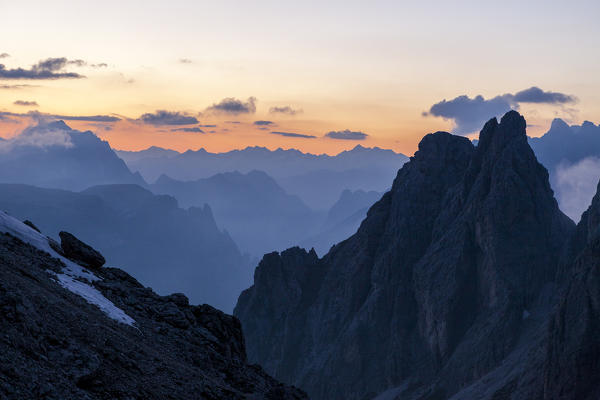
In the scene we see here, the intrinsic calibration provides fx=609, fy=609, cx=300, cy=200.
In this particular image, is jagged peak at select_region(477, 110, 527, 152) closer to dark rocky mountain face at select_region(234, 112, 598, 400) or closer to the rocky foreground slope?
dark rocky mountain face at select_region(234, 112, 598, 400)

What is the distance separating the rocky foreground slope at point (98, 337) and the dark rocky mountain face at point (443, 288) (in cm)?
7676

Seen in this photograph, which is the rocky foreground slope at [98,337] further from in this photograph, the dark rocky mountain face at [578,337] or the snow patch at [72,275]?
the dark rocky mountain face at [578,337]

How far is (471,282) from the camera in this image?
148625 mm

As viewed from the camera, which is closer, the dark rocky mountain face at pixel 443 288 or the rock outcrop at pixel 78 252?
the rock outcrop at pixel 78 252

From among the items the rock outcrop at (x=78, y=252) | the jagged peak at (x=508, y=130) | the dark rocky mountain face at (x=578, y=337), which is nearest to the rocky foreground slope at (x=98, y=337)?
the rock outcrop at (x=78, y=252)

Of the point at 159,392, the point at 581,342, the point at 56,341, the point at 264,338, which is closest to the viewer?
the point at 56,341

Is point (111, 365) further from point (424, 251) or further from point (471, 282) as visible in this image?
point (424, 251)

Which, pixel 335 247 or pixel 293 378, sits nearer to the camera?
pixel 293 378

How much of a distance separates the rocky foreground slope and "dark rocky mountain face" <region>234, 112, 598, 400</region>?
252 feet

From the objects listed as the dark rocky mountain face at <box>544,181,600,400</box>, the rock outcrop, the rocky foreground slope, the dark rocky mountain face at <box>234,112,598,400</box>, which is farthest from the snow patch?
the dark rocky mountain face at <box>234,112,598,400</box>

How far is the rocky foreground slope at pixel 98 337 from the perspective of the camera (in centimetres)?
2830

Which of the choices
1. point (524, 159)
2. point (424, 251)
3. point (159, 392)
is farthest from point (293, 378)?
point (159, 392)

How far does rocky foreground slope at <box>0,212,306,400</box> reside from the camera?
2830 centimetres

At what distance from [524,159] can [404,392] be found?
63360 mm
